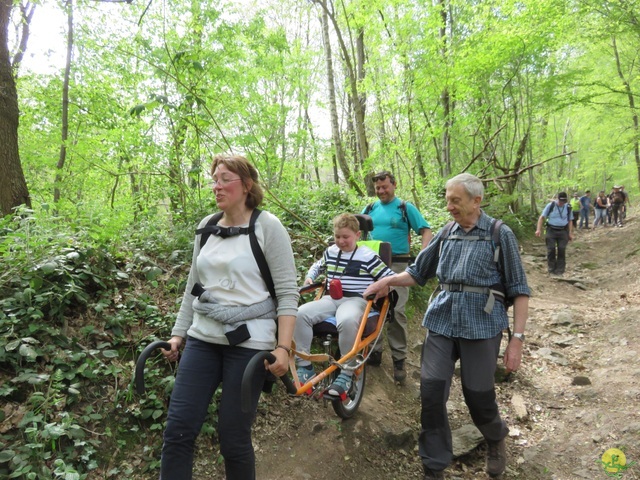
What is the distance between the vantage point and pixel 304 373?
3549 mm

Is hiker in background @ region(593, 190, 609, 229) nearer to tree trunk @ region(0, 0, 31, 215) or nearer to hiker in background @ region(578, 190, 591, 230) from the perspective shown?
hiker in background @ region(578, 190, 591, 230)

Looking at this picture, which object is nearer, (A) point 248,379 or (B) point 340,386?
(A) point 248,379

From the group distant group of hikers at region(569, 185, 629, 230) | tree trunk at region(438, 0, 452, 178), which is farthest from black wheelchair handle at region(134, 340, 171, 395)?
distant group of hikers at region(569, 185, 629, 230)

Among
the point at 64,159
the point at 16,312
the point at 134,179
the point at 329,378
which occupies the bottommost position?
the point at 329,378

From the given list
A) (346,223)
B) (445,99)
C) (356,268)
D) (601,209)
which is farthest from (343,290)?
(601,209)

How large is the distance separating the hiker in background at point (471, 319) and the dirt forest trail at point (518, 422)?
0.66 metres

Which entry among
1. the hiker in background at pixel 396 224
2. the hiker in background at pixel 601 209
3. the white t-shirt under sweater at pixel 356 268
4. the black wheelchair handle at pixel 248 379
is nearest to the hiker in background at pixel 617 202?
the hiker in background at pixel 601 209

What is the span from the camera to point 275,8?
20.2 metres

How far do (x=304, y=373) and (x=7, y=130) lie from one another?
439cm

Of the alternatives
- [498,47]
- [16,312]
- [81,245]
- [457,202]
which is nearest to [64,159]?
[81,245]

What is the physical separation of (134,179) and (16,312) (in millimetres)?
4380

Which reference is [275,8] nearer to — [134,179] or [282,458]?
[134,179]

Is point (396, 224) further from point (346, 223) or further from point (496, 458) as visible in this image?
point (496, 458)

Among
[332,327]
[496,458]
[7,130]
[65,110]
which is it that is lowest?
[496,458]
